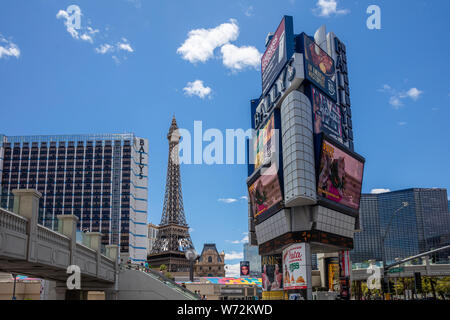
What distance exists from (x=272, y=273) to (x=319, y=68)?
3940cm

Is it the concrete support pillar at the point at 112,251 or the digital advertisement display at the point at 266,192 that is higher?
the digital advertisement display at the point at 266,192

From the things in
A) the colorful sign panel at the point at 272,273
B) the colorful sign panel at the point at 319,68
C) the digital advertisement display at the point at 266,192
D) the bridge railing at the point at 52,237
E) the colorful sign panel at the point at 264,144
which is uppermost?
the colorful sign panel at the point at 319,68

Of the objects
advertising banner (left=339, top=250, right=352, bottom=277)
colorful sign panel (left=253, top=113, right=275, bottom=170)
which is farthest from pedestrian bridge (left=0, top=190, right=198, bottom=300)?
advertising banner (left=339, top=250, right=352, bottom=277)

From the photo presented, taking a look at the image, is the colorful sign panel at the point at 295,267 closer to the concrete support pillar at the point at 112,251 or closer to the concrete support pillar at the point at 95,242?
the concrete support pillar at the point at 112,251

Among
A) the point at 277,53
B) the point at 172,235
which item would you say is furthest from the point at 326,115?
the point at 172,235

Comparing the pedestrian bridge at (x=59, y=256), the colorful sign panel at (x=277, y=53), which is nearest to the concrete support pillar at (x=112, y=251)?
the pedestrian bridge at (x=59, y=256)

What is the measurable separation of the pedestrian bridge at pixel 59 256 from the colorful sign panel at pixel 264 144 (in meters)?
28.8

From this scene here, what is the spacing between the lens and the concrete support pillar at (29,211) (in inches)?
993

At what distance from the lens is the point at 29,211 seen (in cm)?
2558

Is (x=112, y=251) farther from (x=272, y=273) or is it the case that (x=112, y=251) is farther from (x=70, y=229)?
(x=272, y=273)

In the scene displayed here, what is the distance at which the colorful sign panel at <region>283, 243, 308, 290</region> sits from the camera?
2675 inches

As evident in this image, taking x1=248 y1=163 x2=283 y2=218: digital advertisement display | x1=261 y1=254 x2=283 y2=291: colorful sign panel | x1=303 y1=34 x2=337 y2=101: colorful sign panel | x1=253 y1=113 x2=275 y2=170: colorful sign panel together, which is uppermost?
x1=303 y1=34 x2=337 y2=101: colorful sign panel

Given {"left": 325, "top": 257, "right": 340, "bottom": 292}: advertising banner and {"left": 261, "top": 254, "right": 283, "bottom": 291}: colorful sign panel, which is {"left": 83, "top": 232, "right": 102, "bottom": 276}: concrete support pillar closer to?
{"left": 261, "top": 254, "right": 283, "bottom": 291}: colorful sign panel
